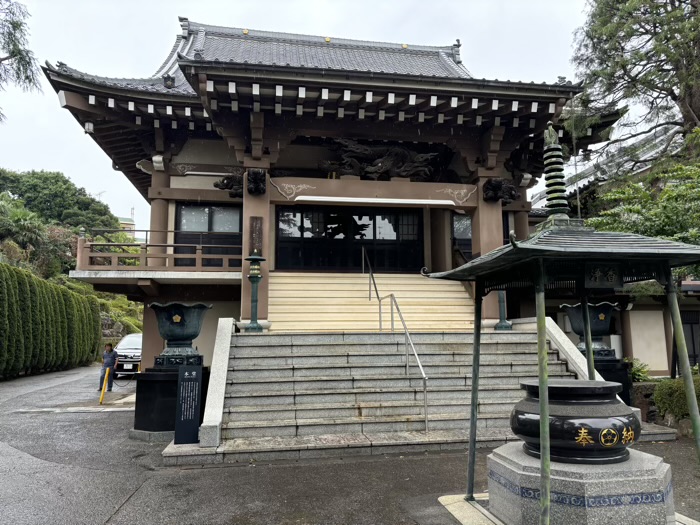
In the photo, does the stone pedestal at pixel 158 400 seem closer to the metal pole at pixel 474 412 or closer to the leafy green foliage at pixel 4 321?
the metal pole at pixel 474 412

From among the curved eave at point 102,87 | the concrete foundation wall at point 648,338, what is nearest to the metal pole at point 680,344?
the curved eave at point 102,87

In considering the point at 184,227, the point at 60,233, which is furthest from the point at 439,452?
the point at 60,233

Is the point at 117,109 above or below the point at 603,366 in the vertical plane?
above

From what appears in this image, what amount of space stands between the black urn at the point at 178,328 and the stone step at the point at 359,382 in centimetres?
84

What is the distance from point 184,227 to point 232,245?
4.73 feet

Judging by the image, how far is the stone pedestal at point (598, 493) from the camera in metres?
3.14

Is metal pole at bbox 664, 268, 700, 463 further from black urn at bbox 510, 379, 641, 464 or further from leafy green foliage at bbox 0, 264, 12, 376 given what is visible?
leafy green foliage at bbox 0, 264, 12, 376

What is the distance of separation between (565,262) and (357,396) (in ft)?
14.0

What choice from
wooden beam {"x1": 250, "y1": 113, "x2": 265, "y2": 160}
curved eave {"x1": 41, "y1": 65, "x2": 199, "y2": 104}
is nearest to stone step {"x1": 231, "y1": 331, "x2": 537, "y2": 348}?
wooden beam {"x1": 250, "y1": 113, "x2": 265, "y2": 160}

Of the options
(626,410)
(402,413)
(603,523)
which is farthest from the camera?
(402,413)

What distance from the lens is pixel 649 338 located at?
1387 cm

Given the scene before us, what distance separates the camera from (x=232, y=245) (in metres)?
11.6

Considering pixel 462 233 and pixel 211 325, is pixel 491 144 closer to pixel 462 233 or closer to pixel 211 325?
pixel 462 233

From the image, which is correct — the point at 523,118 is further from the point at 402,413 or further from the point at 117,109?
the point at 117,109
